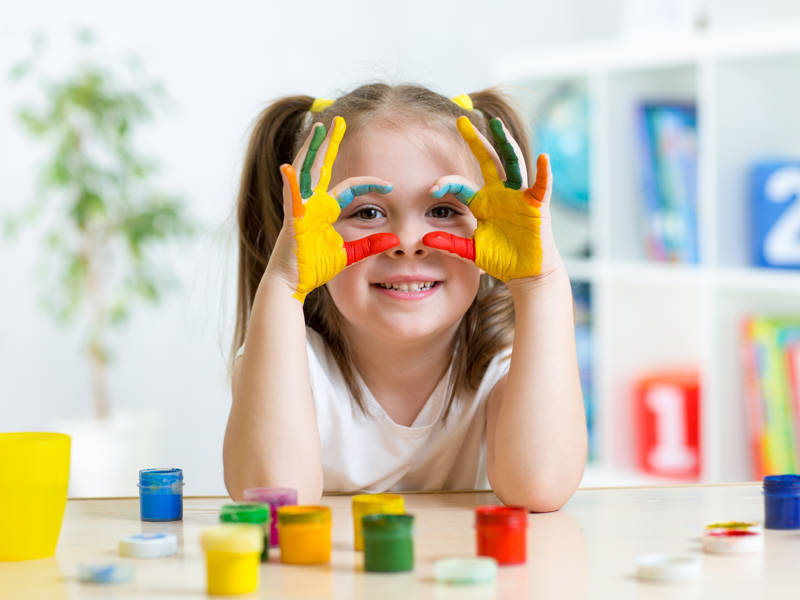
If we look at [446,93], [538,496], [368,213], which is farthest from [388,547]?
[446,93]

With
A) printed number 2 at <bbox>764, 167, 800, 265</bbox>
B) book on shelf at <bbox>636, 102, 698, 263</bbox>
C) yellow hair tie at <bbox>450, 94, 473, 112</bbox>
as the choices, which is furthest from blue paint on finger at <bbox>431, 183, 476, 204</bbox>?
book on shelf at <bbox>636, 102, 698, 263</bbox>

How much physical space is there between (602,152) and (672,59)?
0.30 m

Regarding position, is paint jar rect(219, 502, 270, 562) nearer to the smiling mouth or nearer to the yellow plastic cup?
the yellow plastic cup

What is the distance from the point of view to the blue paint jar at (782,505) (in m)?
0.74

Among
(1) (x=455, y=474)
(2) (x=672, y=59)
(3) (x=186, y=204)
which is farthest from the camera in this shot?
Answer: (3) (x=186, y=204)

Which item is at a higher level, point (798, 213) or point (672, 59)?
point (672, 59)

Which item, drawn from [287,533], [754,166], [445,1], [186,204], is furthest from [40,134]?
[287,533]

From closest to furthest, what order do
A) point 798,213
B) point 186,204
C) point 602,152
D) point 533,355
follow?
point 533,355 < point 798,213 < point 602,152 < point 186,204

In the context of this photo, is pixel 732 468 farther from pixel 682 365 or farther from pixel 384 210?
pixel 384 210

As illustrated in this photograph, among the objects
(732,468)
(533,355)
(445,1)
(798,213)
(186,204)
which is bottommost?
(732,468)

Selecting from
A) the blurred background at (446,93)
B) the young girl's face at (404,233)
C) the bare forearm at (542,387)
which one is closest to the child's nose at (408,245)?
the young girl's face at (404,233)

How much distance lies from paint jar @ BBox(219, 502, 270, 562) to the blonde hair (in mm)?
505

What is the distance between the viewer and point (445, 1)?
3.10m

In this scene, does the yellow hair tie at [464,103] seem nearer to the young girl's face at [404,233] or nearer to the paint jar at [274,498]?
the young girl's face at [404,233]
